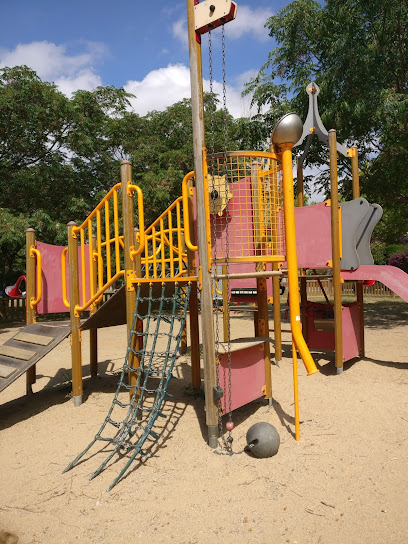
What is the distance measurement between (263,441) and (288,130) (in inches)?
111

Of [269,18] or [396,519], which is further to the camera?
[269,18]

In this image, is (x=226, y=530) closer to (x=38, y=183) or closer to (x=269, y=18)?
(x=269, y=18)

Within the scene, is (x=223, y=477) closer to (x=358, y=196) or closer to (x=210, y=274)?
(x=210, y=274)

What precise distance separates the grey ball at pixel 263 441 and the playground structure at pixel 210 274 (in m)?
0.32

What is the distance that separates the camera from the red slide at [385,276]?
607cm

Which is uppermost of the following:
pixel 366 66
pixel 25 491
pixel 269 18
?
pixel 269 18

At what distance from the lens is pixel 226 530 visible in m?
2.75

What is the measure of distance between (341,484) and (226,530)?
1.04 m

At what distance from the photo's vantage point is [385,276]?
6227 mm

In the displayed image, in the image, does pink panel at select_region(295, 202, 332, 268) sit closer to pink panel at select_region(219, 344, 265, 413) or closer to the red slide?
the red slide

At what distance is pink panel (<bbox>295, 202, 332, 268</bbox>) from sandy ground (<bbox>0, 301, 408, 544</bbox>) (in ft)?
6.44

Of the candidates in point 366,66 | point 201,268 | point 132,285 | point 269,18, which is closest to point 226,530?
point 201,268

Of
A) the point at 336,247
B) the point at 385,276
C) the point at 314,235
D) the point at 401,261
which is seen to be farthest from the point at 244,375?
the point at 401,261

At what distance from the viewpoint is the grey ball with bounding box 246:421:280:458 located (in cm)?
373
